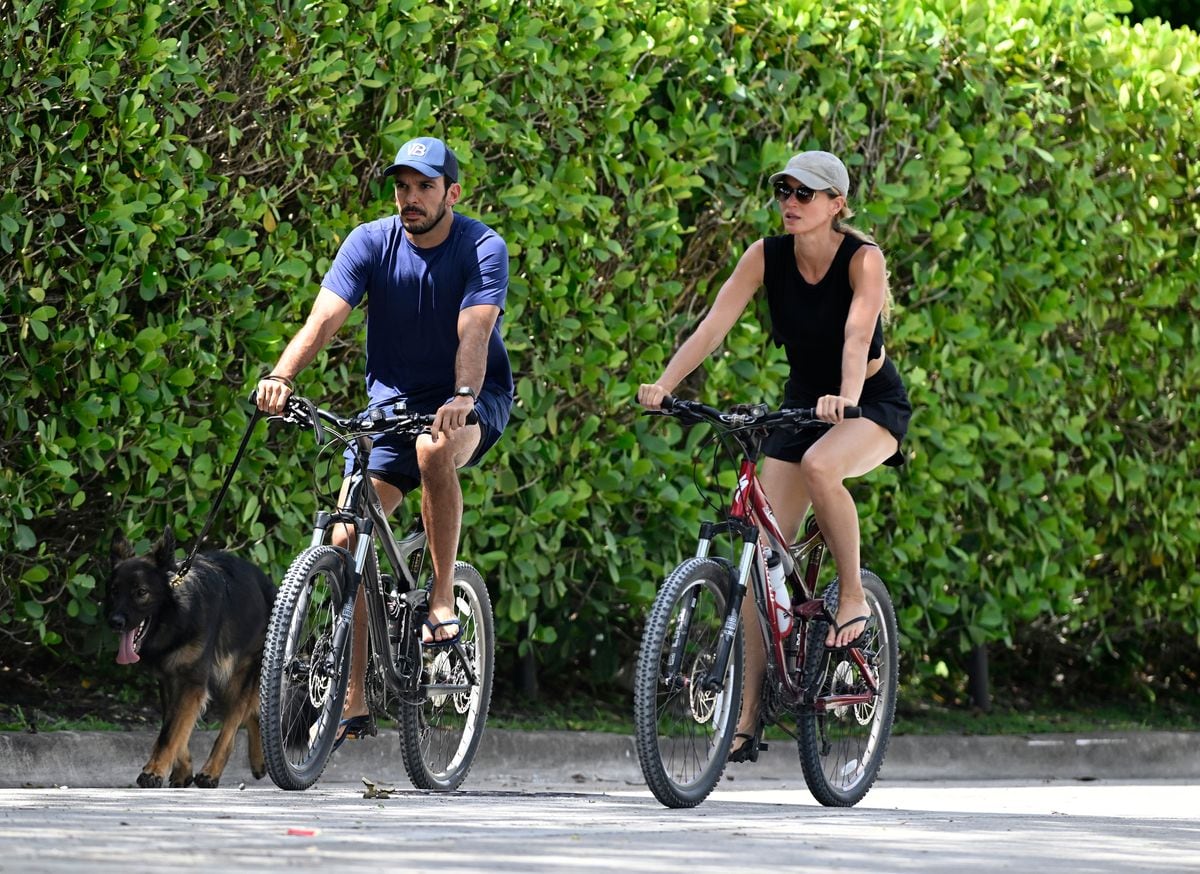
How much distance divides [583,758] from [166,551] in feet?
7.73

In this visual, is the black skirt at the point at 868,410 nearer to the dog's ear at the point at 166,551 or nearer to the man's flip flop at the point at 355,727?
the man's flip flop at the point at 355,727

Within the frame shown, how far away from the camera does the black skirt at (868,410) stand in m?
7.27

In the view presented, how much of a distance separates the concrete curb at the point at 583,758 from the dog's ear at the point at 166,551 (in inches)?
28.0

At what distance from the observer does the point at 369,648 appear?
6961 mm

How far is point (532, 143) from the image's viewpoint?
895 cm

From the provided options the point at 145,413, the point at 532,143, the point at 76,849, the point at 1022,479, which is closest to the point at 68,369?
the point at 145,413

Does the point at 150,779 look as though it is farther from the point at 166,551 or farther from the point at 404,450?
the point at 404,450

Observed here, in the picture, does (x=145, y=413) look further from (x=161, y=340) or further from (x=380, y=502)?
(x=380, y=502)

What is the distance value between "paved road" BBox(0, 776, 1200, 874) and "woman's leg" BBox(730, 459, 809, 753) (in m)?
0.31

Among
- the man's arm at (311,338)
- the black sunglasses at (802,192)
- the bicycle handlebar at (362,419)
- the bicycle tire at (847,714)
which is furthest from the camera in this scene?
the bicycle tire at (847,714)

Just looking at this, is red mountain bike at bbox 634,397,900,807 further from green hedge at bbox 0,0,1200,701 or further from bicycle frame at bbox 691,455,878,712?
green hedge at bbox 0,0,1200,701

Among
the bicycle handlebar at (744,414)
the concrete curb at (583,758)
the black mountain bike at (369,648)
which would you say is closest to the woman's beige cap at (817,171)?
the bicycle handlebar at (744,414)

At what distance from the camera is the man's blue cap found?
6945 mm

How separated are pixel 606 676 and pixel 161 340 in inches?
133
